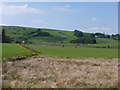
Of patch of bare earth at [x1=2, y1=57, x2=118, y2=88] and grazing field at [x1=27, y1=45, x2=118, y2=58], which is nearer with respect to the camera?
patch of bare earth at [x1=2, y1=57, x2=118, y2=88]

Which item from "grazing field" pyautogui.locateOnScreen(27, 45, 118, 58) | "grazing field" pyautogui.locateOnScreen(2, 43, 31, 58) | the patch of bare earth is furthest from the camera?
"grazing field" pyautogui.locateOnScreen(27, 45, 118, 58)

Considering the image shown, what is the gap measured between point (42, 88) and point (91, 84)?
304 centimetres

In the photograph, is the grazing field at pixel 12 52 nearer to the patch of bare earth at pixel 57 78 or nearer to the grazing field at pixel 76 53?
the grazing field at pixel 76 53

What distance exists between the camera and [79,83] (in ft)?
35.6

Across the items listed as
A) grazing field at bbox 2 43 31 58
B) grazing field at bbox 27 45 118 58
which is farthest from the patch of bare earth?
grazing field at bbox 27 45 118 58

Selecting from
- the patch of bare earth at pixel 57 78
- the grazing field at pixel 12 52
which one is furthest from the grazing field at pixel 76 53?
the patch of bare earth at pixel 57 78

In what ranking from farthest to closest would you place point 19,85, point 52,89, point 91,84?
1. point 91,84
2. point 19,85
3. point 52,89

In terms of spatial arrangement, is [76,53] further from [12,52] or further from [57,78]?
[57,78]

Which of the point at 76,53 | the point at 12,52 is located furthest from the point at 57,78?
the point at 76,53

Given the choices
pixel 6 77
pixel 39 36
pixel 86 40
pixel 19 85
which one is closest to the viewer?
pixel 19 85

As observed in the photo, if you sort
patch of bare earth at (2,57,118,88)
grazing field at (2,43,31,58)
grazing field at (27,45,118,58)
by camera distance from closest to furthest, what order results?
1. patch of bare earth at (2,57,118,88)
2. grazing field at (2,43,31,58)
3. grazing field at (27,45,118,58)

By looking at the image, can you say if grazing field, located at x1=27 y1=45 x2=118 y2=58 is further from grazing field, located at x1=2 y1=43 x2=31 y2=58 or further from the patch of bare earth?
the patch of bare earth

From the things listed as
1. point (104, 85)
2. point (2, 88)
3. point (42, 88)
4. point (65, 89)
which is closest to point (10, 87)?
point (2, 88)

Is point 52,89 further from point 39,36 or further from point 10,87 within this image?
point 39,36
